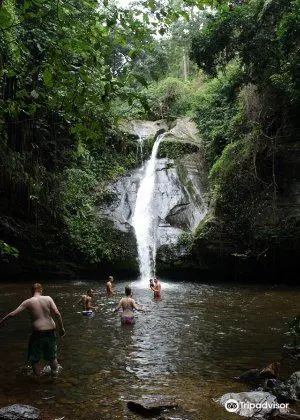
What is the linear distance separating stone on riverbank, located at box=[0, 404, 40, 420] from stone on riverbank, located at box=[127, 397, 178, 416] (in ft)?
3.49

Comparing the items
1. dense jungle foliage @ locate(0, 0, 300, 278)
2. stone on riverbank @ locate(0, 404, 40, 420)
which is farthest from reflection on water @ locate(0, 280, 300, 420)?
dense jungle foliage @ locate(0, 0, 300, 278)

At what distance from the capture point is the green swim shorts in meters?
5.84

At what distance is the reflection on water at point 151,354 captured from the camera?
16.5 ft

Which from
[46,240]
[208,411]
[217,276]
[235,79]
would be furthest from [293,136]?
[208,411]

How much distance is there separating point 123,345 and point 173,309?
3.90m

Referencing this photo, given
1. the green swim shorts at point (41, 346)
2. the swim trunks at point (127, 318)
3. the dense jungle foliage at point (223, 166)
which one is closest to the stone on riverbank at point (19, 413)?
the green swim shorts at point (41, 346)

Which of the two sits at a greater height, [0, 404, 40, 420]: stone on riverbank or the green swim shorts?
the green swim shorts

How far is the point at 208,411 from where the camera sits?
4.61 meters

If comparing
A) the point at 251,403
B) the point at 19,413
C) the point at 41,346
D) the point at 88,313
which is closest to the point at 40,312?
the point at 41,346

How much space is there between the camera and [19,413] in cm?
426

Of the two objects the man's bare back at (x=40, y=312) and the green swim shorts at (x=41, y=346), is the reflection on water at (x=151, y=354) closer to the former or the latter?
the green swim shorts at (x=41, y=346)

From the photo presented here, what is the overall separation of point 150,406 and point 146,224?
15.6m

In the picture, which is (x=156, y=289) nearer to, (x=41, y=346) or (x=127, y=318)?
(x=127, y=318)

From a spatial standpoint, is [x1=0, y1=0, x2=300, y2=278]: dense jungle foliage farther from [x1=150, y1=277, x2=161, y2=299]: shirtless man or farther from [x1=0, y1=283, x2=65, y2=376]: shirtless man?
[x1=0, y1=283, x2=65, y2=376]: shirtless man
